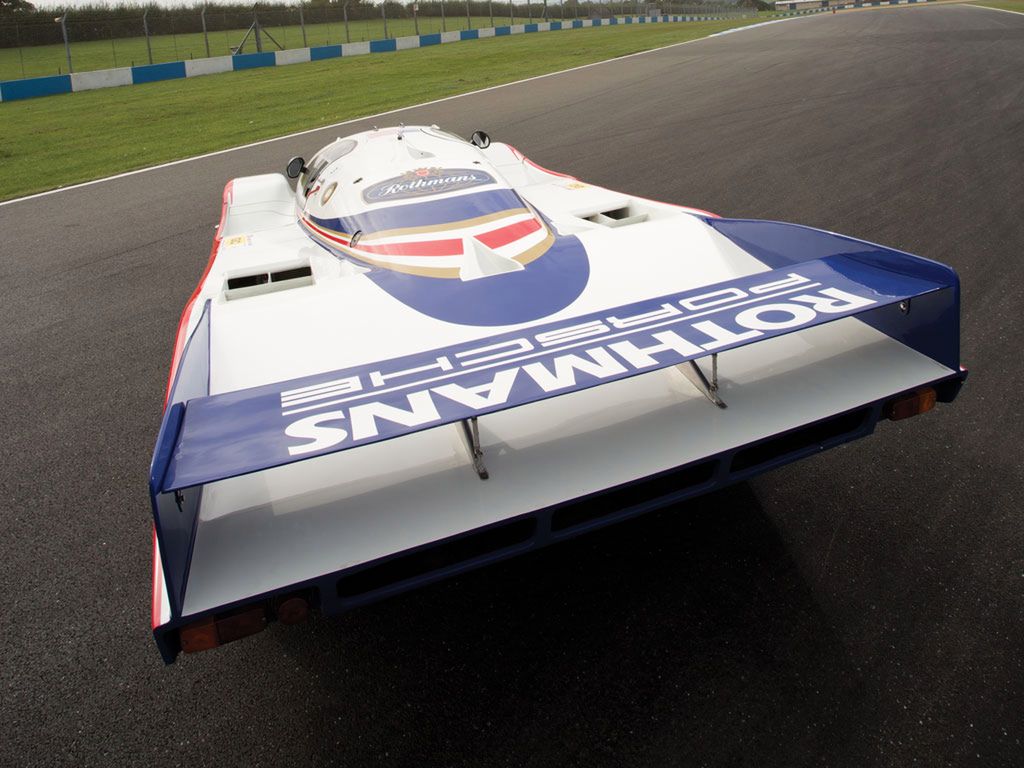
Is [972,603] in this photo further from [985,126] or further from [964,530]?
[985,126]

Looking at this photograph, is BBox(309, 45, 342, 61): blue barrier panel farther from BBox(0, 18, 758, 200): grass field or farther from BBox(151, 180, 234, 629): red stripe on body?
BBox(151, 180, 234, 629): red stripe on body

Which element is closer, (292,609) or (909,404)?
(292,609)

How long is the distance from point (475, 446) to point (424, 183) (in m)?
2.39

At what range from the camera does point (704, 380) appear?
250cm

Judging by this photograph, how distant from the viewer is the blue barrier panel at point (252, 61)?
2345 centimetres

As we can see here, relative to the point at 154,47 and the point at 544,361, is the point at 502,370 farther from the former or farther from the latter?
the point at 154,47

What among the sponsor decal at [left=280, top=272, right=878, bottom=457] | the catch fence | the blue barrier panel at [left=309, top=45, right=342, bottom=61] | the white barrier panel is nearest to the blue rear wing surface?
the sponsor decal at [left=280, top=272, right=878, bottom=457]

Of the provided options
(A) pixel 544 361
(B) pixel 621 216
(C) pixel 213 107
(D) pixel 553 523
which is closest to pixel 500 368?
(A) pixel 544 361

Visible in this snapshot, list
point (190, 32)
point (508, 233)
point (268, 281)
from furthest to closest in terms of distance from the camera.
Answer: point (190, 32), point (268, 281), point (508, 233)

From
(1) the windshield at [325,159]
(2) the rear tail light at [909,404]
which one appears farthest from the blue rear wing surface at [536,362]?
(1) the windshield at [325,159]

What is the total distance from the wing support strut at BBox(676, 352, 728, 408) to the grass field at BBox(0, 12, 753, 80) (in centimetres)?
2624

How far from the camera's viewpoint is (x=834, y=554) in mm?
2734

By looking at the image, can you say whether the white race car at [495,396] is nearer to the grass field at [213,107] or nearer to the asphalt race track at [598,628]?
the asphalt race track at [598,628]

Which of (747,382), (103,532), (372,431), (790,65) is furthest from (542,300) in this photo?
(790,65)
